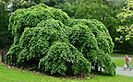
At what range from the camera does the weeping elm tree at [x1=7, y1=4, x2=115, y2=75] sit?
20.3 meters

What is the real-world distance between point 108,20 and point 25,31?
31.0m

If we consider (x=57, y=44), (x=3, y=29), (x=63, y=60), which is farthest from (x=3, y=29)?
(x=63, y=60)

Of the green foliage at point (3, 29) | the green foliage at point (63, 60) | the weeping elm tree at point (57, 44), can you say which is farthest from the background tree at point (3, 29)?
the green foliage at point (63, 60)

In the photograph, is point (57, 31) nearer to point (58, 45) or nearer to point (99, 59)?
point (58, 45)

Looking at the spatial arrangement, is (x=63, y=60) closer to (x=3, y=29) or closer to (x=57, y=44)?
(x=57, y=44)

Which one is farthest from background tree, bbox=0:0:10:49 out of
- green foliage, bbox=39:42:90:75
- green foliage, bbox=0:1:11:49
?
green foliage, bbox=39:42:90:75

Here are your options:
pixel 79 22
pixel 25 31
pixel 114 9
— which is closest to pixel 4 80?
pixel 25 31

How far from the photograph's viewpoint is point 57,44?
2033 cm

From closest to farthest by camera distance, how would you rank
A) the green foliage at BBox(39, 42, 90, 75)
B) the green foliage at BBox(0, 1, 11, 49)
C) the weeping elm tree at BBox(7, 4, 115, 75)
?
the green foliage at BBox(39, 42, 90, 75) → the weeping elm tree at BBox(7, 4, 115, 75) → the green foliage at BBox(0, 1, 11, 49)

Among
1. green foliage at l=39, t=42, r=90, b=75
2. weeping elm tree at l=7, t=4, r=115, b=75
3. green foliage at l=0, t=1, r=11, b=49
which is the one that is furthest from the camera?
green foliage at l=0, t=1, r=11, b=49

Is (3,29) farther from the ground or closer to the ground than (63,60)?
farther from the ground

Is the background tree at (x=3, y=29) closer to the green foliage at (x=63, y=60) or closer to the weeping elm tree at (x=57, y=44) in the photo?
the weeping elm tree at (x=57, y=44)

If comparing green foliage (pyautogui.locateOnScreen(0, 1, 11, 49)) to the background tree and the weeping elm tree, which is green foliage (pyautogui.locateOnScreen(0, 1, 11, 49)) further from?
the weeping elm tree

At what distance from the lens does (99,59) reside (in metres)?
23.0
